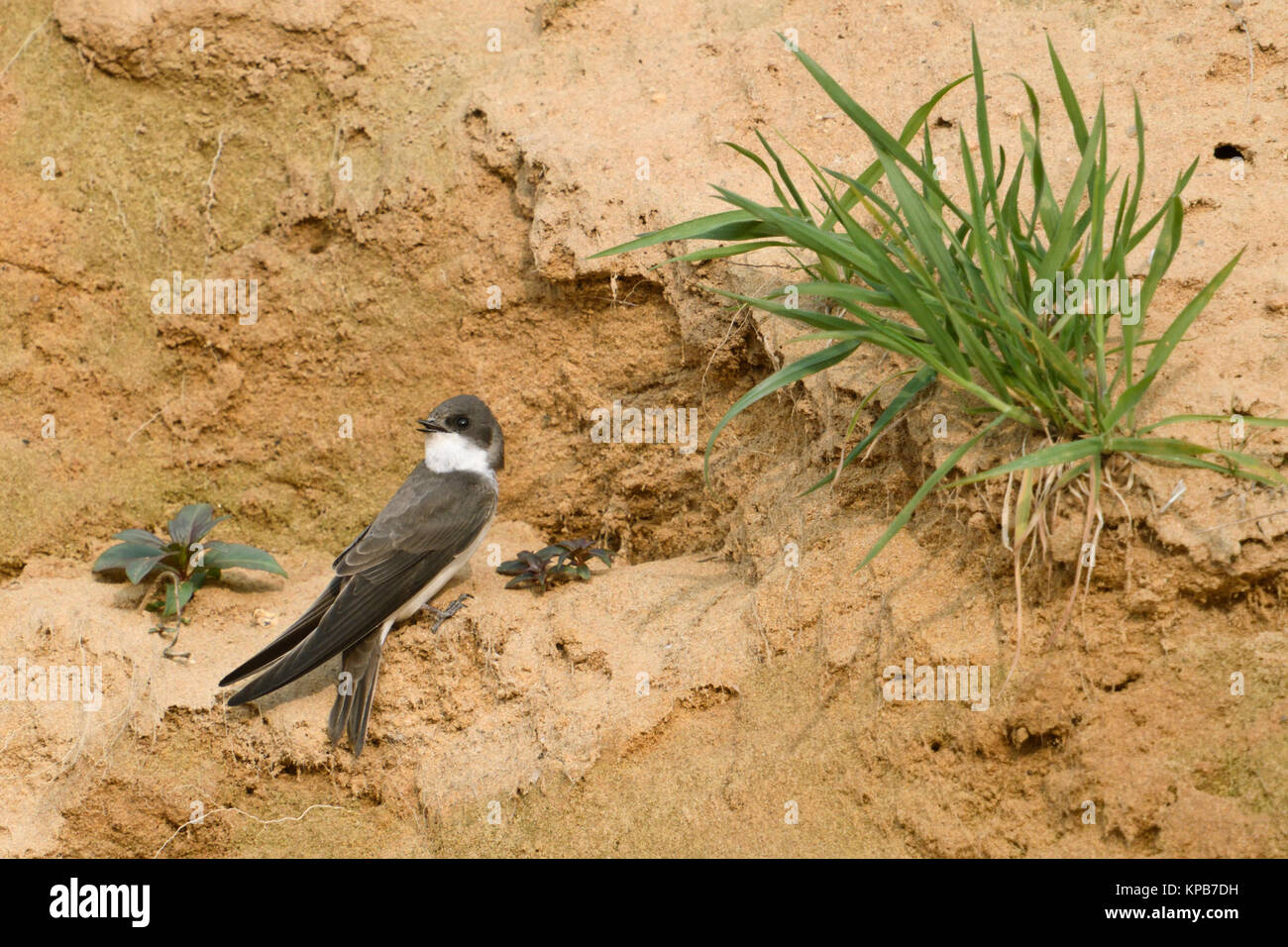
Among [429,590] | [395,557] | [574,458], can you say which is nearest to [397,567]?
[395,557]

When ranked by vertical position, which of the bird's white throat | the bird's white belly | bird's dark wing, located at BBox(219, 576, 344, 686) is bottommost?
bird's dark wing, located at BBox(219, 576, 344, 686)

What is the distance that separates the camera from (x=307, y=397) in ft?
17.6

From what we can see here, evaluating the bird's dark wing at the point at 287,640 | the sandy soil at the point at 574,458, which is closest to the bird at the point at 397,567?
the bird's dark wing at the point at 287,640

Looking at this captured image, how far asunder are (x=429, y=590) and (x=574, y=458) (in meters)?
0.99

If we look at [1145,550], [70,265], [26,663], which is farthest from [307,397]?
[1145,550]

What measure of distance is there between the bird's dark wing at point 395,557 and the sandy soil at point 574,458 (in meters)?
0.22

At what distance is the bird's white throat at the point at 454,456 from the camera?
475 centimetres

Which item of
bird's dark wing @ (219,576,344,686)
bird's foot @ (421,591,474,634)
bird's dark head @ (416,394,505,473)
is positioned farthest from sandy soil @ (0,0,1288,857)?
bird's dark head @ (416,394,505,473)

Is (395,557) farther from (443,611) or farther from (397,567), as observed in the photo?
(443,611)

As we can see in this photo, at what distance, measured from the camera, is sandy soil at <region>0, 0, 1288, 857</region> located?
3.11 meters

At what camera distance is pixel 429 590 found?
438cm

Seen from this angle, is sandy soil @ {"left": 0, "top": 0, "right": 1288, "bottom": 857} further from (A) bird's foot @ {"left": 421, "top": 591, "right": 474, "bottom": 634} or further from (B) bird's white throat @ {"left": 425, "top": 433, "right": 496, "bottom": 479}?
(B) bird's white throat @ {"left": 425, "top": 433, "right": 496, "bottom": 479}

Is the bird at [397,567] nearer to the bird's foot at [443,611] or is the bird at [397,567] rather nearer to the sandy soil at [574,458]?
the bird's foot at [443,611]

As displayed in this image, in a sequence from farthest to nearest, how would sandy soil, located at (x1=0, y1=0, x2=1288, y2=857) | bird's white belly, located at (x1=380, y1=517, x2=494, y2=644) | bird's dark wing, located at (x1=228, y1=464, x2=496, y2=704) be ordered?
bird's white belly, located at (x1=380, y1=517, x2=494, y2=644) → bird's dark wing, located at (x1=228, y1=464, x2=496, y2=704) → sandy soil, located at (x1=0, y1=0, x2=1288, y2=857)
